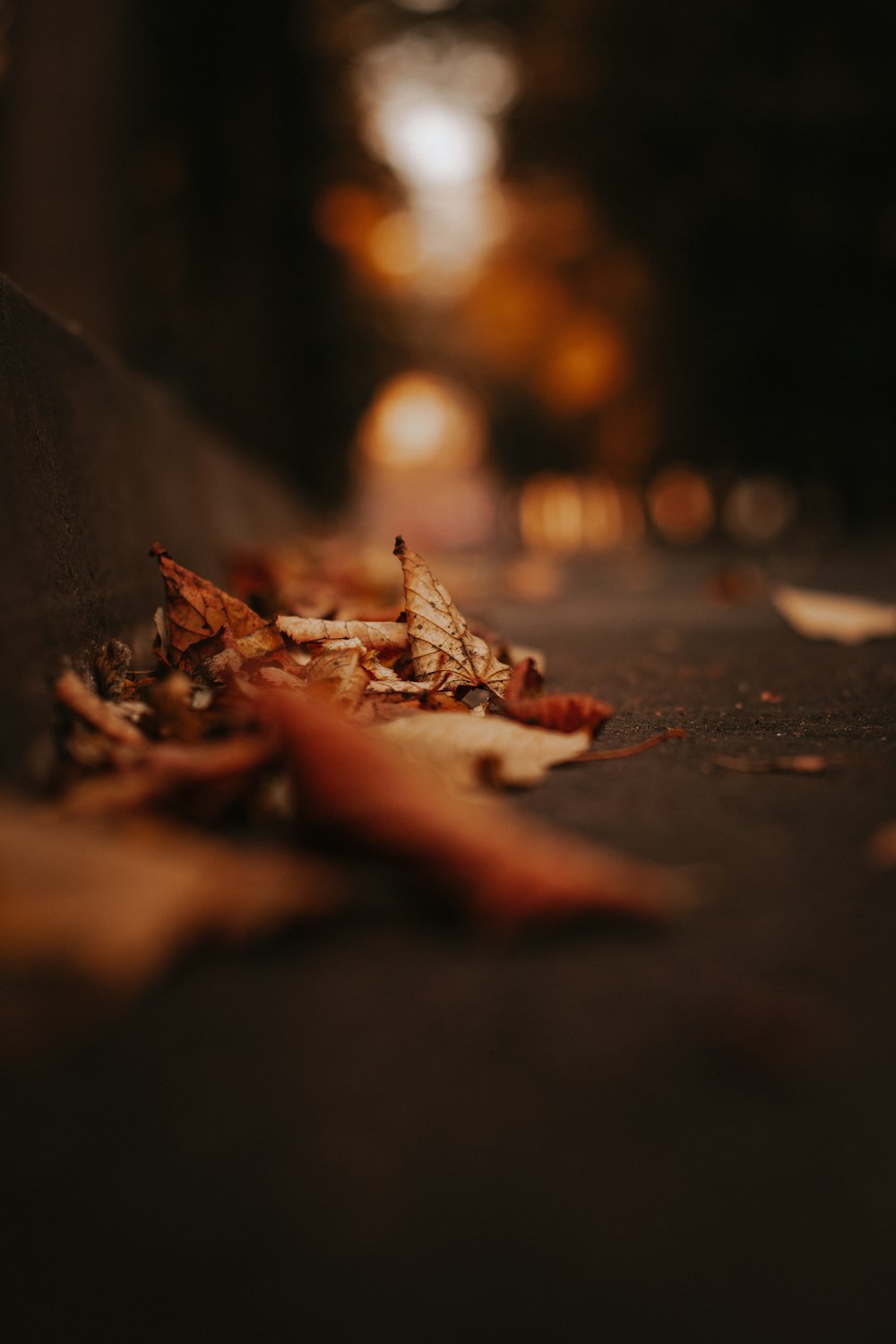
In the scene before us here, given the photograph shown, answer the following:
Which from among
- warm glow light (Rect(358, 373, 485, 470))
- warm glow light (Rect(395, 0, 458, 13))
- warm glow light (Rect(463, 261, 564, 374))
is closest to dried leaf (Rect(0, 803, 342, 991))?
warm glow light (Rect(395, 0, 458, 13))

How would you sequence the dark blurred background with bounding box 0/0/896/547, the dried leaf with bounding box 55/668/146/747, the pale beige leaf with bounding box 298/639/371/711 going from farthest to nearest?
the dark blurred background with bounding box 0/0/896/547, the pale beige leaf with bounding box 298/639/371/711, the dried leaf with bounding box 55/668/146/747

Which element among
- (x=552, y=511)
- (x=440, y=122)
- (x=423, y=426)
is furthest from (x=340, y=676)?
(x=423, y=426)

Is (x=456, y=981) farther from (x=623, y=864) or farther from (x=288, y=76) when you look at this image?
(x=288, y=76)

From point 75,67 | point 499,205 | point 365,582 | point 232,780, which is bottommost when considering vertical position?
point 365,582

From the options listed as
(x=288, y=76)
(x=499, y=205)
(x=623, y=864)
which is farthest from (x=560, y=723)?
(x=499, y=205)

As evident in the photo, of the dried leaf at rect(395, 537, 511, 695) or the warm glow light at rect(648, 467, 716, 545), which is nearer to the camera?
the dried leaf at rect(395, 537, 511, 695)

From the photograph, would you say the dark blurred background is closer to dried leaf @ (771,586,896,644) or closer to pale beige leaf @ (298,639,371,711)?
dried leaf @ (771,586,896,644)
